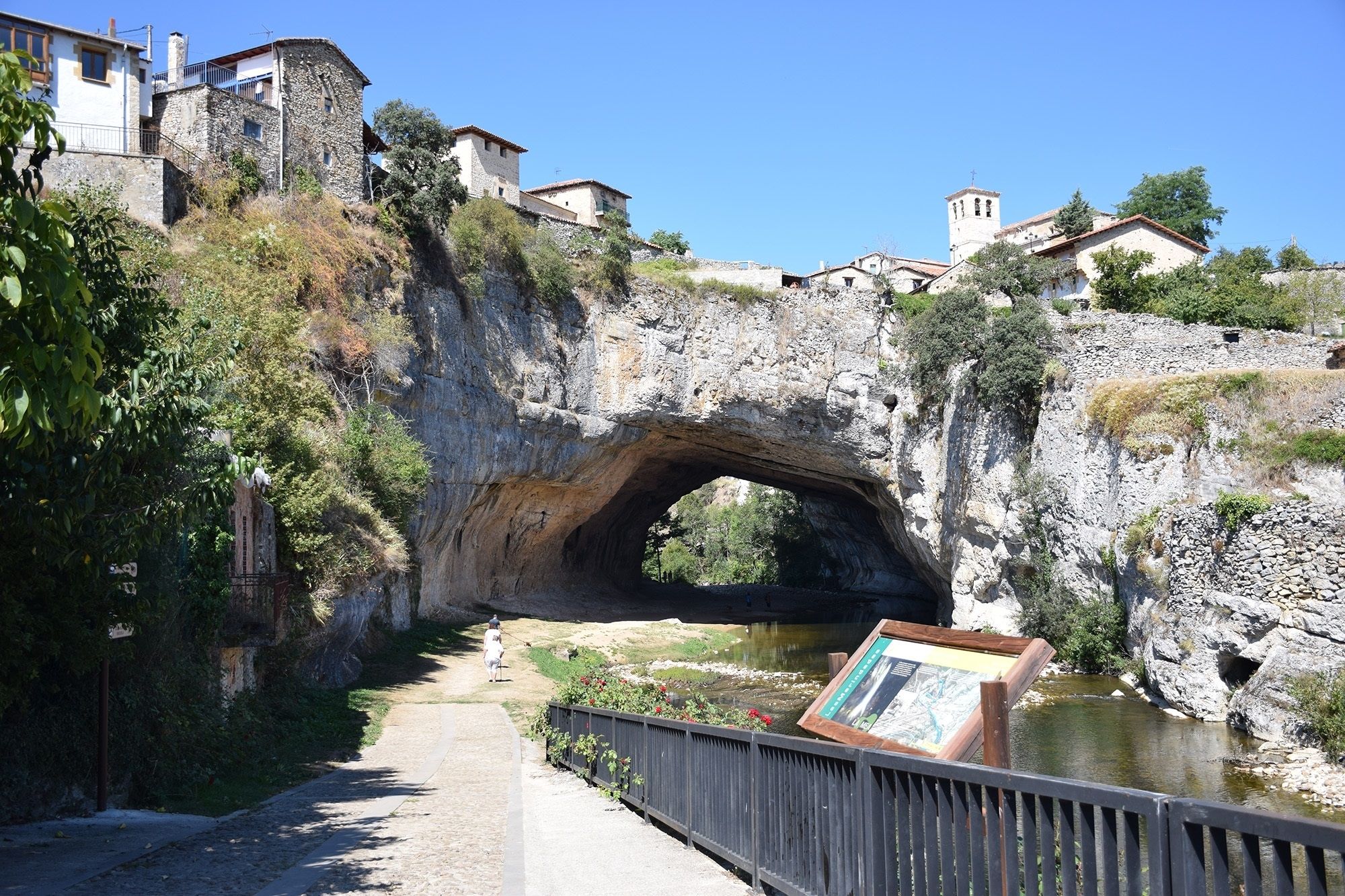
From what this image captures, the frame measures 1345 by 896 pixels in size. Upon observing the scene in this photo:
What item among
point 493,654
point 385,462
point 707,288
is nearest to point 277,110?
point 385,462

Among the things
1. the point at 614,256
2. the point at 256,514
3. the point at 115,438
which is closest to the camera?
the point at 115,438

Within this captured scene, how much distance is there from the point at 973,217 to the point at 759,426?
5538 centimetres

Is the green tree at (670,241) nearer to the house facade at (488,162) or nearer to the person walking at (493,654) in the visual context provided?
the house facade at (488,162)

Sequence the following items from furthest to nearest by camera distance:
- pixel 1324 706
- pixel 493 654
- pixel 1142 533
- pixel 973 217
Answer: pixel 973 217, pixel 1142 533, pixel 493 654, pixel 1324 706

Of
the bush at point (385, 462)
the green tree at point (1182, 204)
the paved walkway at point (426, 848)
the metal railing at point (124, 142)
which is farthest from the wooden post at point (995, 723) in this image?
the green tree at point (1182, 204)

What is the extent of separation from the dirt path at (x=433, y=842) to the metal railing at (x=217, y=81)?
80.7ft

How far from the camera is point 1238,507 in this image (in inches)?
821

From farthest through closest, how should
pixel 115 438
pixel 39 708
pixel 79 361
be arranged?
pixel 39 708, pixel 115 438, pixel 79 361

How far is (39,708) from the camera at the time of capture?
9500 mm

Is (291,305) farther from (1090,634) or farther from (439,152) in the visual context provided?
(1090,634)

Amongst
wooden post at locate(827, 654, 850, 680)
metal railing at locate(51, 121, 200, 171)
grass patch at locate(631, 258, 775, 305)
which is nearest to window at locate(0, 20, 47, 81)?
metal railing at locate(51, 121, 200, 171)

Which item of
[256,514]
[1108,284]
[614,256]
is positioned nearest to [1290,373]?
[1108,284]

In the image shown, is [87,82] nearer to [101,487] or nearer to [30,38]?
[30,38]

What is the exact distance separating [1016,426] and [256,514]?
907 inches
